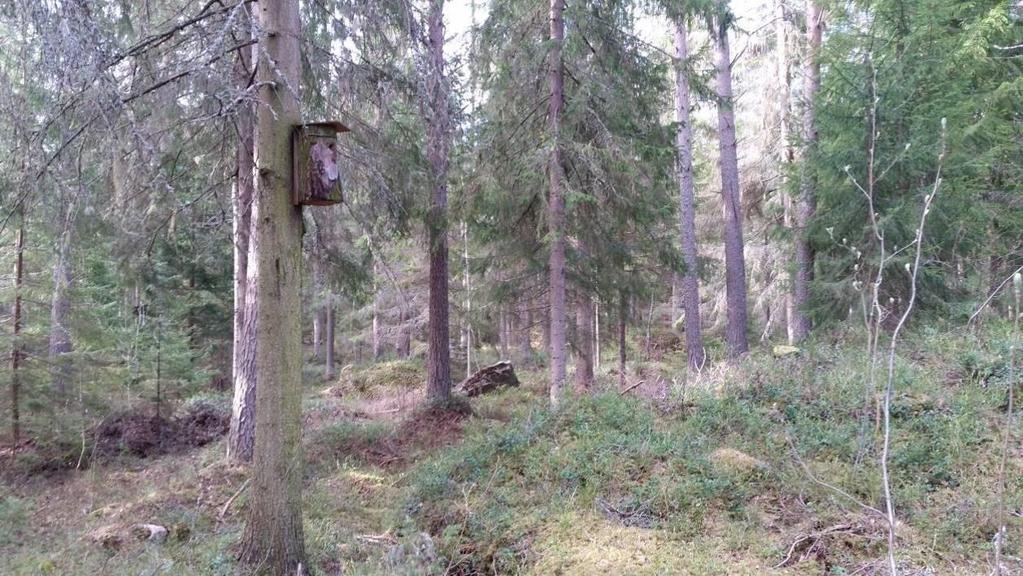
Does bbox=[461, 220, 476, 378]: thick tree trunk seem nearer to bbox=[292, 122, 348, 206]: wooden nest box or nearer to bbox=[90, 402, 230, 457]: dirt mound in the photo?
bbox=[90, 402, 230, 457]: dirt mound

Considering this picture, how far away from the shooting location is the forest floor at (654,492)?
14.4 feet

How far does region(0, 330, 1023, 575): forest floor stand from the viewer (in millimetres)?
4387

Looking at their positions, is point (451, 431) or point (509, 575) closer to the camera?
A: point (509, 575)

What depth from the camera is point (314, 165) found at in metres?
4.24

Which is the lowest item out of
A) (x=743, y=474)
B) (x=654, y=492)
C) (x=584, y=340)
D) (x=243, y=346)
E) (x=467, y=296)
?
(x=654, y=492)

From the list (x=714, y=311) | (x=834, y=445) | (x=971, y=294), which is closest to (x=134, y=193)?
(x=834, y=445)

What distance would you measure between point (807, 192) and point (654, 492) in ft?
27.0

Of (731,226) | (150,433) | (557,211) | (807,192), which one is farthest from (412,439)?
(807,192)

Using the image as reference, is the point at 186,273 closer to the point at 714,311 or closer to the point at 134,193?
the point at 134,193

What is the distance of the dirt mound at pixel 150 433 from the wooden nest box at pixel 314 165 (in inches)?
287

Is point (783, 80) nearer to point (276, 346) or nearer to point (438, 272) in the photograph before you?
point (438, 272)

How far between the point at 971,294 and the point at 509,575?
8646mm

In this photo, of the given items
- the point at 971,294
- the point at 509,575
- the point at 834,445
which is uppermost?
the point at 971,294

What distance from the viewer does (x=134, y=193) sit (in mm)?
6859
